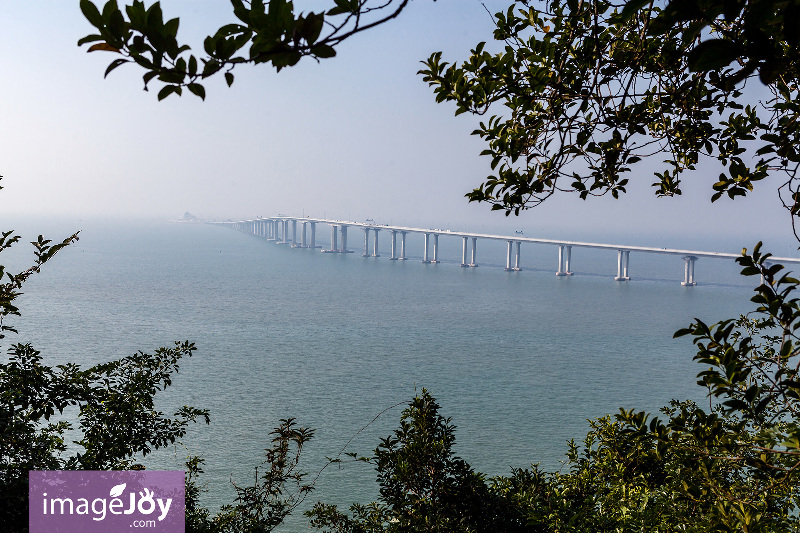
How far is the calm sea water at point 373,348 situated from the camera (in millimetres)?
23031

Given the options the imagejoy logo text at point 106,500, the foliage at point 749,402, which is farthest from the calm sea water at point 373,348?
the imagejoy logo text at point 106,500

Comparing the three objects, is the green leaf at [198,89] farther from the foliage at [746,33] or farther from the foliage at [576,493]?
the foliage at [576,493]

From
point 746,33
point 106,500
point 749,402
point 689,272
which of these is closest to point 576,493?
point 749,402

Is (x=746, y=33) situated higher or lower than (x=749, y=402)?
higher

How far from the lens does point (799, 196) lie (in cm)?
342

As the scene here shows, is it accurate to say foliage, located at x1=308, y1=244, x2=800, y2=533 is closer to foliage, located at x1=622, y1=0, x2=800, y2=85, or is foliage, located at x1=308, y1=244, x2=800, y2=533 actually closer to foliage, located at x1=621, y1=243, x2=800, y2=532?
foliage, located at x1=621, y1=243, x2=800, y2=532

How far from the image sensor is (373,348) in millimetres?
38312

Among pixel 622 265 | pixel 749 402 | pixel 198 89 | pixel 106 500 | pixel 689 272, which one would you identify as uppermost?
pixel 198 89

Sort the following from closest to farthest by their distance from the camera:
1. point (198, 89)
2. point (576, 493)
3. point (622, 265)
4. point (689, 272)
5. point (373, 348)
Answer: point (198, 89) < point (576, 493) < point (373, 348) < point (689, 272) < point (622, 265)

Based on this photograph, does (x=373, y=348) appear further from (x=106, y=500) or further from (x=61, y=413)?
(x=61, y=413)

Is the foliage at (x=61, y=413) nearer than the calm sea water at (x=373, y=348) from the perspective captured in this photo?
Yes

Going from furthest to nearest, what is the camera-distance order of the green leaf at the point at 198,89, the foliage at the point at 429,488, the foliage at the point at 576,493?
the foliage at the point at 429,488
the foliage at the point at 576,493
the green leaf at the point at 198,89

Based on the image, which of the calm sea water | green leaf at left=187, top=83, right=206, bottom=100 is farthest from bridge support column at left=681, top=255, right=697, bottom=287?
green leaf at left=187, top=83, right=206, bottom=100

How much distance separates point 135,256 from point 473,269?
53.3 m
